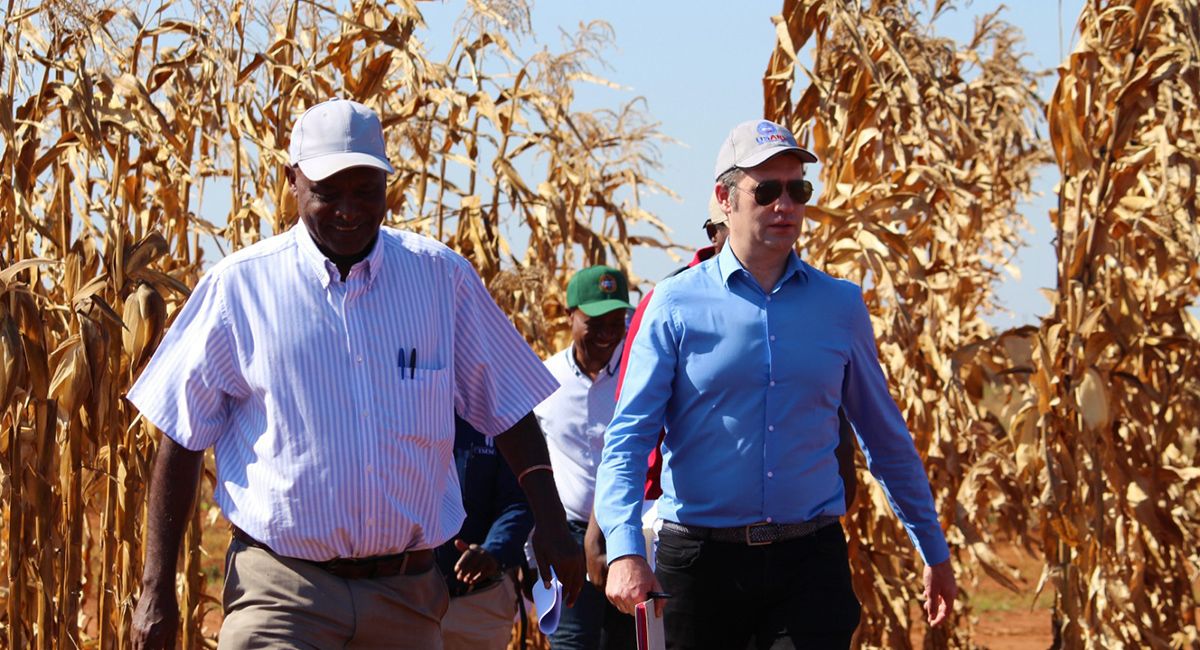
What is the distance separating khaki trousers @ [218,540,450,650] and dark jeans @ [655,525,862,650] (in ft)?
1.92

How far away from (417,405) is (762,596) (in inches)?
32.3

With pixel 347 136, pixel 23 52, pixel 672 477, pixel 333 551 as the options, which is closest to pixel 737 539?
pixel 672 477

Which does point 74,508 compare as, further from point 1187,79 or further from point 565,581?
point 1187,79

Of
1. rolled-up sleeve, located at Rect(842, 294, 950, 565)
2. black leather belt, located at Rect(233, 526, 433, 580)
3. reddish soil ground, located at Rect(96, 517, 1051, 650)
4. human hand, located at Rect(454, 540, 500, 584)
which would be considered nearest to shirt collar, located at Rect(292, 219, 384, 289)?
black leather belt, located at Rect(233, 526, 433, 580)

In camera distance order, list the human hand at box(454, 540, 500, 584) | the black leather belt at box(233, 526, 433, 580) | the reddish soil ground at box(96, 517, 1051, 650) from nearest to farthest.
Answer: the black leather belt at box(233, 526, 433, 580)
the human hand at box(454, 540, 500, 584)
the reddish soil ground at box(96, 517, 1051, 650)

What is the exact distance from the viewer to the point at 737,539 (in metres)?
2.94

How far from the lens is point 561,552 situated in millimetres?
2938

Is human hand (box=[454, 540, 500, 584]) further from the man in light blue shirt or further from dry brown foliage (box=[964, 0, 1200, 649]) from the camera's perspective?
dry brown foliage (box=[964, 0, 1200, 649])

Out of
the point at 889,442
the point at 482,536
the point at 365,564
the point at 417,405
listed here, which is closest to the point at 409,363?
the point at 417,405

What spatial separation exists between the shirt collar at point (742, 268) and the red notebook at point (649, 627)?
730 millimetres

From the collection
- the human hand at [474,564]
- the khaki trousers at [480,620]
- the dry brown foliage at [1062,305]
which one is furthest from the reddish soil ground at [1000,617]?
the human hand at [474,564]

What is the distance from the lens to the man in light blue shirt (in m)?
2.92

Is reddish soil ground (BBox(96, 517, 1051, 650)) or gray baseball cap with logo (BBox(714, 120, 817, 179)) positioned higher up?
gray baseball cap with logo (BBox(714, 120, 817, 179))

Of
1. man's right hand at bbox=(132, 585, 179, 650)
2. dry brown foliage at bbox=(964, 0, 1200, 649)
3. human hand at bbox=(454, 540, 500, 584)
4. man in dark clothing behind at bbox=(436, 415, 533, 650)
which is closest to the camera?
man's right hand at bbox=(132, 585, 179, 650)
